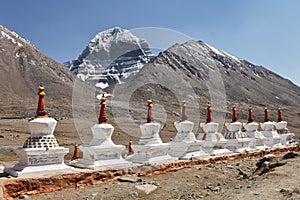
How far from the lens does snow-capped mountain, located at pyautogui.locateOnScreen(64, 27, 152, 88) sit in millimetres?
156500

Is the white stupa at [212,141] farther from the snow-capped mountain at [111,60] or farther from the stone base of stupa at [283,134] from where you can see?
the snow-capped mountain at [111,60]

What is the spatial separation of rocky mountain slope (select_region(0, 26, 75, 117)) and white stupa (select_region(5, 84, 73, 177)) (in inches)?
1921

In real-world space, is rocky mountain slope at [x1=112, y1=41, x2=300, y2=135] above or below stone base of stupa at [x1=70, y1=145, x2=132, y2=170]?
above

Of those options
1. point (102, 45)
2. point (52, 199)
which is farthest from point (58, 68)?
point (52, 199)

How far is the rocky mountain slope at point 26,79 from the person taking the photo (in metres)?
63.9

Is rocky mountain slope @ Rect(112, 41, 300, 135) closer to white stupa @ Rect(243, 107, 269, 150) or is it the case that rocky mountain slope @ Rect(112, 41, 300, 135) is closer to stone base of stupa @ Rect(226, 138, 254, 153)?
white stupa @ Rect(243, 107, 269, 150)

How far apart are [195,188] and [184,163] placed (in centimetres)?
269

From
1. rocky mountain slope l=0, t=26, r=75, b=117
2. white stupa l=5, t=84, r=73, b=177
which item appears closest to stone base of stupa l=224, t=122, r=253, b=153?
white stupa l=5, t=84, r=73, b=177

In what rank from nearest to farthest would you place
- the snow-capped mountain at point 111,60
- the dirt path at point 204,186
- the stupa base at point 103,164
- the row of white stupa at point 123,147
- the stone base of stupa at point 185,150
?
the dirt path at point 204,186 < the row of white stupa at point 123,147 < the stupa base at point 103,164 < the stone base of stupa at point 185,150 < the snow-capped mountain at point 111,60

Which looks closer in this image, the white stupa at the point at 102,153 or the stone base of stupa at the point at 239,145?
the white stupa at the point at 102,153

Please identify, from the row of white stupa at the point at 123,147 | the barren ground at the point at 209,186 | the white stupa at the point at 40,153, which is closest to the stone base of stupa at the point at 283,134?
the row of white stupa at the point at 123,147

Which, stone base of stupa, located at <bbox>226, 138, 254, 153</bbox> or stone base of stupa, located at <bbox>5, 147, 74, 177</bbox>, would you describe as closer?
stone base of stupa, located at <bbox>5, 147, 74, 177</bbox>

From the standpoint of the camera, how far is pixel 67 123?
52.1m

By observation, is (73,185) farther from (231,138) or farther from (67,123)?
(67,123)
